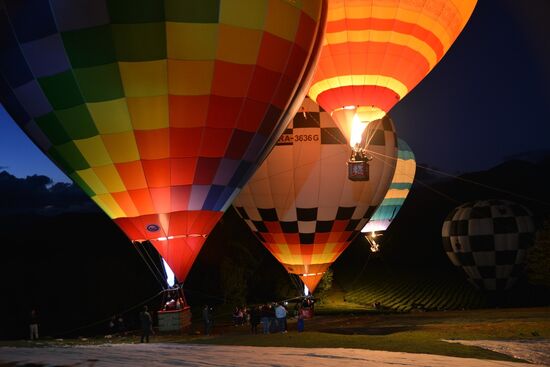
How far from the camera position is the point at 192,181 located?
9.56 metres

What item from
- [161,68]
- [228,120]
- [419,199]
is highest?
[419,199]

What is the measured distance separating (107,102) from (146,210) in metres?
1.78

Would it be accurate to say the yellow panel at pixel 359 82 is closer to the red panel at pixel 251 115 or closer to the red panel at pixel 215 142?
the red panel at pixel 251 115

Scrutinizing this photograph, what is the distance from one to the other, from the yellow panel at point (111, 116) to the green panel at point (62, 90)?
0.24 m

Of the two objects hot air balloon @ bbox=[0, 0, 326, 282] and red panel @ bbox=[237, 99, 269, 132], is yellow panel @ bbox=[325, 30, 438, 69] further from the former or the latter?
red panel @ bbox=[237, 99, 269, 132]

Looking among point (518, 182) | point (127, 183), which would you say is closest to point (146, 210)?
point (127, 183)

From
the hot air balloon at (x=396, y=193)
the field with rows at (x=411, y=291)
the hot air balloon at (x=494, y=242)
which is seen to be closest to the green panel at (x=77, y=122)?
the hot air balloon at (x=396, y=193)

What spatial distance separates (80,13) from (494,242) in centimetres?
2075

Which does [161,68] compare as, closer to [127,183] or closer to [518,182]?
[127,183]

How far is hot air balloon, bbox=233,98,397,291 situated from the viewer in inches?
611

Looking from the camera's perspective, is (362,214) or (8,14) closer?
(8,14)

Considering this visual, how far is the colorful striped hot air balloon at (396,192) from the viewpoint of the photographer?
987 inches

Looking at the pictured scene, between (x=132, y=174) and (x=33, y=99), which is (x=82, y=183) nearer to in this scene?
(x=132, y=174)

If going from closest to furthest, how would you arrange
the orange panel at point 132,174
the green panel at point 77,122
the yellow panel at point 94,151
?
1. the green panel at point 77,122
2. the yellow panel at point 94,151
3. the orange panel at point 132,174
